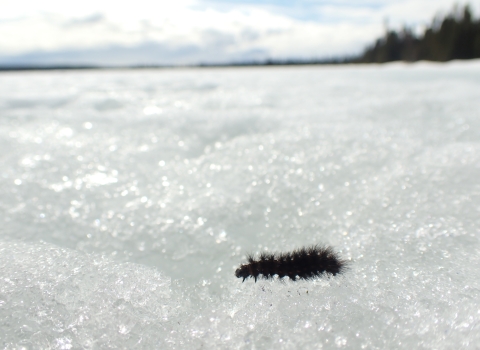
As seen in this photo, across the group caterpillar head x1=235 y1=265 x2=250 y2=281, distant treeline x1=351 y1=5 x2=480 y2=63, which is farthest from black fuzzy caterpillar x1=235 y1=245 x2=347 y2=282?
distant treeline x1=351 y1=5 x2=480 y2=63

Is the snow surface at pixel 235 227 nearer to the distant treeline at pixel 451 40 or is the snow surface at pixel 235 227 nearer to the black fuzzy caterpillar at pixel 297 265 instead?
the black fuzzy caterpillar at pixel 297 265

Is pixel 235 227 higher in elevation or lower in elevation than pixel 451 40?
lower

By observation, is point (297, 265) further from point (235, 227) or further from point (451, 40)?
point (451, 40)

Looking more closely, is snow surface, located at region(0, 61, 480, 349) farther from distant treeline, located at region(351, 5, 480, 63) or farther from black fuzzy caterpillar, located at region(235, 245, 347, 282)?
distant treeline, located at region(351, 5, 480, 63)

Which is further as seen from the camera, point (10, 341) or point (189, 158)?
point (189, 158)

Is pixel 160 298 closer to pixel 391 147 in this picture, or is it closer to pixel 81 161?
pixel 81 161

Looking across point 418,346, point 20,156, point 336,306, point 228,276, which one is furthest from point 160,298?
point 20,156

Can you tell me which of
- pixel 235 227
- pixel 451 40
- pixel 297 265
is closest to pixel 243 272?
pixel 297 265
